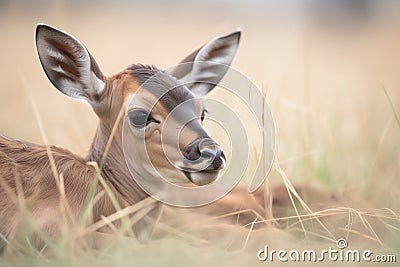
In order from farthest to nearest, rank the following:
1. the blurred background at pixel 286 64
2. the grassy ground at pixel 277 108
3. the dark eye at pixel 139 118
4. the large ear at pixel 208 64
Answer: the blurred background at pixel 286 64 < the large ear at pixel 208 64 < the dark eye at pixel 139 118 < the grassy ground at pixel 277 108

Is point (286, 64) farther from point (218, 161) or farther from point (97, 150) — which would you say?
point (218, 161)

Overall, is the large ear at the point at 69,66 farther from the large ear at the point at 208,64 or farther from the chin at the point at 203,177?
the chin at the point at 203,177

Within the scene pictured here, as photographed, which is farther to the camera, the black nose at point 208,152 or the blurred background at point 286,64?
the blurred background at point 286,64

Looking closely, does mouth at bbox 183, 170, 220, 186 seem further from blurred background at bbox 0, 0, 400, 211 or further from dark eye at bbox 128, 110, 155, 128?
blurred background at bbox 0, 0, 400, 211

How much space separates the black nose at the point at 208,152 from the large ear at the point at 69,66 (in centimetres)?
56

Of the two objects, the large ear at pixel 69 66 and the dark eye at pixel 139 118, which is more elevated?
the large ear at pixel 69 66

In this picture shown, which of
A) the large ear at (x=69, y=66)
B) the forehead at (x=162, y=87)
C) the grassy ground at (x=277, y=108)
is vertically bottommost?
the grassy ground at (x=277, y=108)

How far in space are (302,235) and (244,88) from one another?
881mm

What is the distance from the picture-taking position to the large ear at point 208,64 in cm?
395

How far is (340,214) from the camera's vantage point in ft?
11.9

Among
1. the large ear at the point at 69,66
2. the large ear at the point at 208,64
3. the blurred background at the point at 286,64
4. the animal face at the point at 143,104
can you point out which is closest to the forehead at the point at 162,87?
the animal face at the point at 143,104

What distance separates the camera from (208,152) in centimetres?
324

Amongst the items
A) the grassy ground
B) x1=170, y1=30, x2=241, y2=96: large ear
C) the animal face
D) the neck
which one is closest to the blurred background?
the grassy ground

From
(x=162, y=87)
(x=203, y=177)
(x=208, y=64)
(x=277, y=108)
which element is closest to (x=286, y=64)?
(x=277, y=108)
